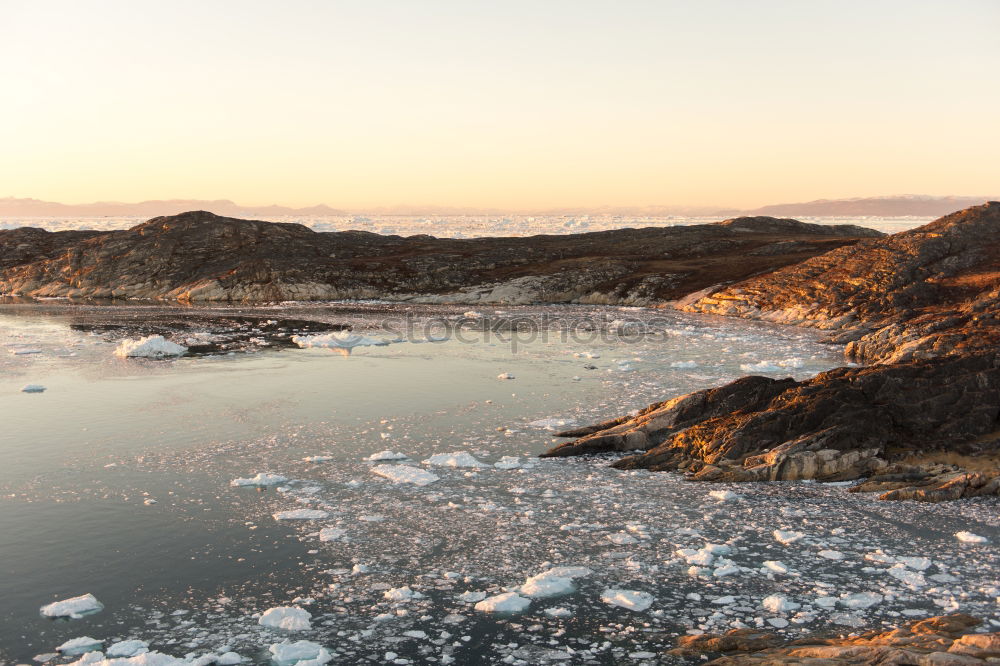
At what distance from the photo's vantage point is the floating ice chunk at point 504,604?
1140 centimetres

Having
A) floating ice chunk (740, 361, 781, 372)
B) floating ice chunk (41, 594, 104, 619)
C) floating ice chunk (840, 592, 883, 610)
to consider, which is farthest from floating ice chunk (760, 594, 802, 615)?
floating ice chunk (740, 361, 781, 372)

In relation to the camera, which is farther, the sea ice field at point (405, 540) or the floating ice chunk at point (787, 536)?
the floating ice chunk at point (787, 536)

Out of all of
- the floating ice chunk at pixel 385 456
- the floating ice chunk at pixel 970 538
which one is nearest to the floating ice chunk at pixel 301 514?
the floating ice chunk at pixel 385 456

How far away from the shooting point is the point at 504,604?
11.5 m

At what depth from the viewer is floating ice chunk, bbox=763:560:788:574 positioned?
12688 mm

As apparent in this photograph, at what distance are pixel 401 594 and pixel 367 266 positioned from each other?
7496cm

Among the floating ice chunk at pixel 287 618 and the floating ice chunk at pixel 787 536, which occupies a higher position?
the floating ice chunk at pixel 787 536

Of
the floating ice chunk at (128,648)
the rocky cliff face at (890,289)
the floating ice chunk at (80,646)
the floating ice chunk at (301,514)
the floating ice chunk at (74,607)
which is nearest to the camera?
the floating ice chunk at (128,648)

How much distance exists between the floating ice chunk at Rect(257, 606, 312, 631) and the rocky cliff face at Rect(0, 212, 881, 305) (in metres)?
58.4

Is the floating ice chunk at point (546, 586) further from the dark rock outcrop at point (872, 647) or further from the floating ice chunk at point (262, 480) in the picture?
the floating ice chunk at point (262, 480)

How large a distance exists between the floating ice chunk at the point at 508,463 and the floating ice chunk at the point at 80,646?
10.0 m

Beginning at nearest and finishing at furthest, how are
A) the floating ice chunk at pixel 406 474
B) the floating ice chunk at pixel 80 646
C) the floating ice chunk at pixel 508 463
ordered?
the floating ice chunk at pixel 80 646 → the floating ice chunk at pixel 406 474 → the floating ice chunk at pixel 508 463

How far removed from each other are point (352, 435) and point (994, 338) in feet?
76.0

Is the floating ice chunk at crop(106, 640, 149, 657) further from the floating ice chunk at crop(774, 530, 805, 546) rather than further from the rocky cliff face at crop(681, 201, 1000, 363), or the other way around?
the rocky cliff face at crop(681, 201, 1000, 363)
